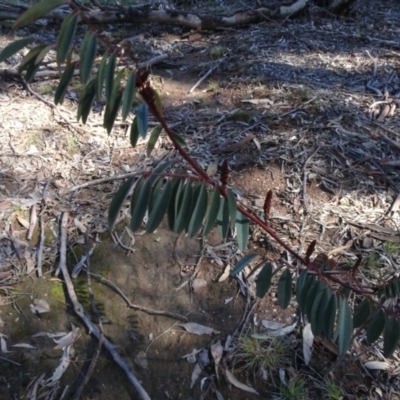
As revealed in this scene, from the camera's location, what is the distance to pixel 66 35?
37.9 inches

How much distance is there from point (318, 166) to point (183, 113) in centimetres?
100

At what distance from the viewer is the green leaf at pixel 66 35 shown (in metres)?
0.95

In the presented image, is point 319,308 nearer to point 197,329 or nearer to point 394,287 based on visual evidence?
point 394,287

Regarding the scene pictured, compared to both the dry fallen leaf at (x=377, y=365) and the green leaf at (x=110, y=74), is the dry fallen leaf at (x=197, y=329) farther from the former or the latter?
the green leaf at (x=110, y=74)

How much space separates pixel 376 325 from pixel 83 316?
1.26 m

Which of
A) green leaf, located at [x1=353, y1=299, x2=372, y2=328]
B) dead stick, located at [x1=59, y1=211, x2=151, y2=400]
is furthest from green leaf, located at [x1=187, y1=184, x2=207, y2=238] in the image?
dead stick, located at [x1=59, y1=211, x2=151, y2=400]

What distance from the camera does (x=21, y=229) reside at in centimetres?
235

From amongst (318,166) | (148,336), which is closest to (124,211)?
(148,336)

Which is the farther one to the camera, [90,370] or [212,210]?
[90,370]

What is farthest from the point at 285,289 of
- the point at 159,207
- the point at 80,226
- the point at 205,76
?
the point at 205,76

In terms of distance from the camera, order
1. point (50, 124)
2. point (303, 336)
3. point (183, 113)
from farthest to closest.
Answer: point (183, 113) → point (50, 124) → point (303, 336)

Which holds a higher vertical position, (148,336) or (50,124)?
(50,124)

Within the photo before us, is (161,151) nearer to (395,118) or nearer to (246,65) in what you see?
(246,65)

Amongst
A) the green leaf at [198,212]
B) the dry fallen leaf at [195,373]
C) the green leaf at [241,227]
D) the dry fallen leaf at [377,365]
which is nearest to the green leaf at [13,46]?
the green leaf at [198,212]
